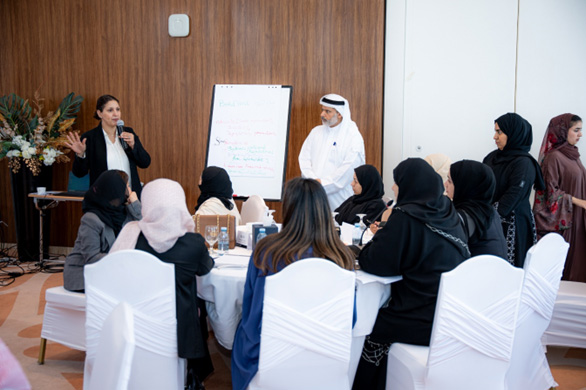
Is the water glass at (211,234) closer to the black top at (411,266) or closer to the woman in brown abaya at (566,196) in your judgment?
the black top at (411,266)

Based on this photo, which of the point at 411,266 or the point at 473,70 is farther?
the point at 473,70

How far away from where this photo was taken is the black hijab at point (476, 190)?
271 cm

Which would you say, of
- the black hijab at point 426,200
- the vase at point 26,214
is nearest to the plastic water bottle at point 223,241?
the black hijab at point 426,200

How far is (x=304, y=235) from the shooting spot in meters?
2.21

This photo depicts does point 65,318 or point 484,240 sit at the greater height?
point 484,240

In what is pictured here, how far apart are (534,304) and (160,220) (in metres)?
1.84

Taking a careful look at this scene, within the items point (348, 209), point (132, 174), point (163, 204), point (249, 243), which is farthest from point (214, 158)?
point (163, 204)

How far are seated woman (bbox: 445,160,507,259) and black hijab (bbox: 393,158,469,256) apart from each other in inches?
9.3

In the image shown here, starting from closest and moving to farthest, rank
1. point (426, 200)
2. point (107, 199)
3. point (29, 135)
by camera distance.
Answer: point (426, 200), point (107, 199), point (29, 135)

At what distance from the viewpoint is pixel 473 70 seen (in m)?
5.17

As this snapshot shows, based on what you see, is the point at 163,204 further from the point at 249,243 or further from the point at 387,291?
the point at 387,291

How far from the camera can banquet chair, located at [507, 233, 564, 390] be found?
2.39 meters

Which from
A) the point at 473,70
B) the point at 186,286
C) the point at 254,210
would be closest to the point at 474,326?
the point at 186,286

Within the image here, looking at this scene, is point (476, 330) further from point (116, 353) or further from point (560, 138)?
point (560, 138)
